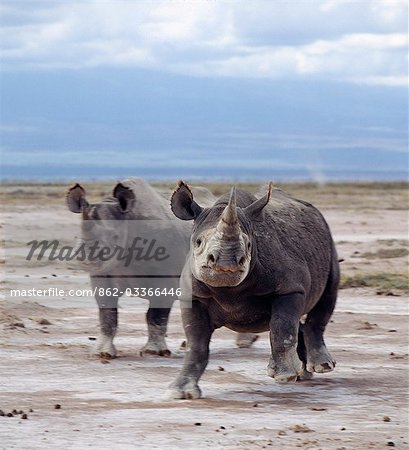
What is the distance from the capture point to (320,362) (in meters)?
12.3

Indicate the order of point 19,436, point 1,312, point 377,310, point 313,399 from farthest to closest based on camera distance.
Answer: point 377,310, point 1,312, point 313,399, point 19,436

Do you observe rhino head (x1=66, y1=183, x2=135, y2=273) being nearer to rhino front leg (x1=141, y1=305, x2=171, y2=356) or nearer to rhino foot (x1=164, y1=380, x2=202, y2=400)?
rhino front leg (x1=141, y1=305, x2=171, y2=356)

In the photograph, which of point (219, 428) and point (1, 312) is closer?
point (219, 428)

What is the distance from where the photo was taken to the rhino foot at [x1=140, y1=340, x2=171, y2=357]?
13500 millimetres

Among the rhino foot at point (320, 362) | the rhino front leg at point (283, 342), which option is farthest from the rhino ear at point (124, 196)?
the rhino front leg at point (283, 342)

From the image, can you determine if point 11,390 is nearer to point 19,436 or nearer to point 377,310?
point 19,436

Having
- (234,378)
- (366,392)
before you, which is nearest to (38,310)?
(234,378)

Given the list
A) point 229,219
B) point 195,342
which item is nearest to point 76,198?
point 195,342

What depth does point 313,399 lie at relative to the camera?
11.2 meters

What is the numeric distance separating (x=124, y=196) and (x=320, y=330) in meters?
2.60

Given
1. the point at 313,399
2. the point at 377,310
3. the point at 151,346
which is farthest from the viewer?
the point at 377,310

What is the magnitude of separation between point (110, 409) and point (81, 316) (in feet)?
20.0

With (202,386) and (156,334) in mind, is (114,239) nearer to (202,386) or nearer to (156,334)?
(156,334)

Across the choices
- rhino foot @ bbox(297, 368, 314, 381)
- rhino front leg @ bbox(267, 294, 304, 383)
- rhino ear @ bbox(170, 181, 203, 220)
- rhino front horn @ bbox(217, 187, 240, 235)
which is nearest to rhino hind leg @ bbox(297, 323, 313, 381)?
rhino foot @ bbox(297, 368, 314, 381)
